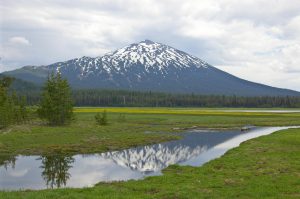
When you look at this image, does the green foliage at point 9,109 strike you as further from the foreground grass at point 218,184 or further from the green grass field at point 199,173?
the foreground grass at point 218,184

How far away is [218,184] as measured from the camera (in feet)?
84.2

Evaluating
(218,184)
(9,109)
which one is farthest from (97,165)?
(9,109)

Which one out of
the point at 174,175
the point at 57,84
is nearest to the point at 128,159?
the point at 174,175

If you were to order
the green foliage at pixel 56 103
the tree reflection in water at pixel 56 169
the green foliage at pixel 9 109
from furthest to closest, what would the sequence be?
the green foliage at pixel 56 103 < the green foliage at pixel 9 109 < the tree reflection in water at pixel 56 169

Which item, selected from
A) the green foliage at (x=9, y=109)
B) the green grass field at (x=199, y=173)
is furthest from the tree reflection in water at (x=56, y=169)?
the green foliage at (x=9, y=109)

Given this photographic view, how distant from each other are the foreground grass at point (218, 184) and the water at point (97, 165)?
433 centimetres

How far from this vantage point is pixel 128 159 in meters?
44.7

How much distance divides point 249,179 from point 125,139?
34.0m

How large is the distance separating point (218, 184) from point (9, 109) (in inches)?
2204

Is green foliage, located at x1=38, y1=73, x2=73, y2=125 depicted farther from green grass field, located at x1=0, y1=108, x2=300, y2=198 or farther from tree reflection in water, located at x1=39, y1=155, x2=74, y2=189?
tree reflection in water, located at x1=39, y1=155, x2=74, y2=189

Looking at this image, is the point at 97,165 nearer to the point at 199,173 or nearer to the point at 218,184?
the point at 199,173

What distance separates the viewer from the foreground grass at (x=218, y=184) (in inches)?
901

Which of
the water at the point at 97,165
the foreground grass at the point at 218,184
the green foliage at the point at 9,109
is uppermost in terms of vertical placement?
the green foliage at the point at 9,109

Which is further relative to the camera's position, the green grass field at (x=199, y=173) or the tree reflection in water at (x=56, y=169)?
the tree reflection in water at (x=56, y=169)
